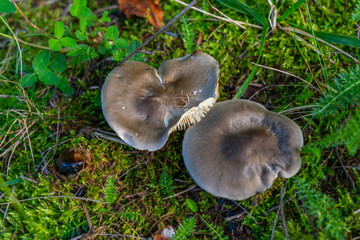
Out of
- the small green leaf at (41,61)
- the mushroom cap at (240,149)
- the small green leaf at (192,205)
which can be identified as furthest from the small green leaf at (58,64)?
the small green leaf at (192,205)

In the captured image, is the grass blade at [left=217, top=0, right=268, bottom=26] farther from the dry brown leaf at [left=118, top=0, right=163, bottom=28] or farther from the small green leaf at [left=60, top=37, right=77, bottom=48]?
the small green leaf at [left=60, top=37, right=77, bottom=48]

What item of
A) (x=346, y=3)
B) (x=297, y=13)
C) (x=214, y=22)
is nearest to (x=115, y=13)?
(x=214, y=22)

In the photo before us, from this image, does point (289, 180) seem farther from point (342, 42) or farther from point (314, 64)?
A: point (342, 42)

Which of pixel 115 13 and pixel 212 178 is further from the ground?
pixel 115 13

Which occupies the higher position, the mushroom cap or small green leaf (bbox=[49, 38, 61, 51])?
small green leaf (bbox=[49, 38, 61, 51])

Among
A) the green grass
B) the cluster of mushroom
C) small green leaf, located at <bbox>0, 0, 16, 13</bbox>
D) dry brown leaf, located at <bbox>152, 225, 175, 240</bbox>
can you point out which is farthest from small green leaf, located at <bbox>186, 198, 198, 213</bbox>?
small green leaf, located at <bbox>0, 0, 16, 13</bbox>

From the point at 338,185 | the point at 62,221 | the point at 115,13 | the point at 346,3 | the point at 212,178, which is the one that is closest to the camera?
the point at 212,178
